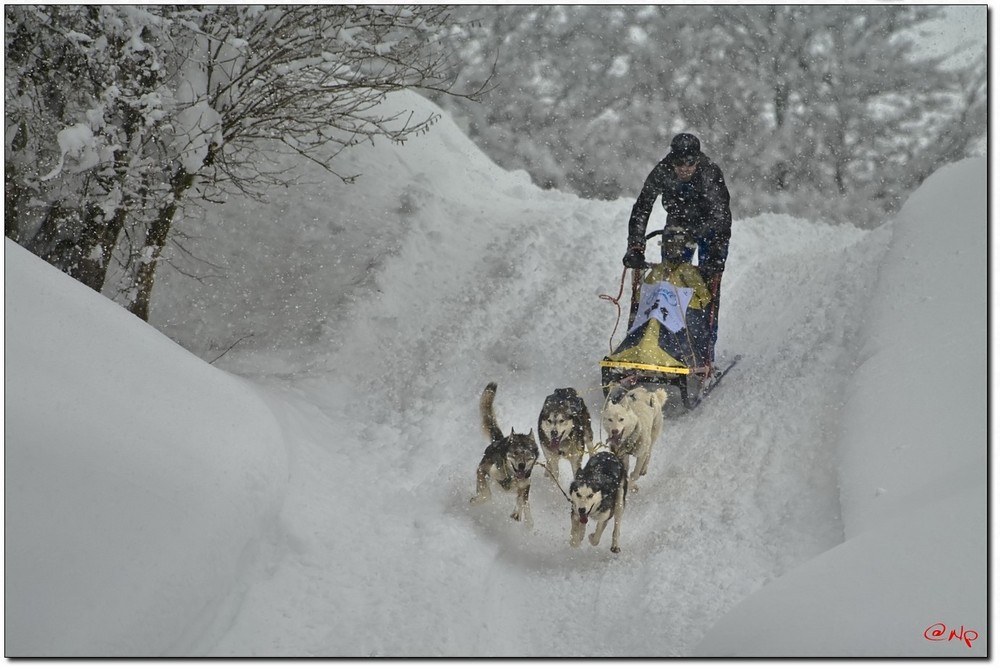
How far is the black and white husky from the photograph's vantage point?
5.07 meters

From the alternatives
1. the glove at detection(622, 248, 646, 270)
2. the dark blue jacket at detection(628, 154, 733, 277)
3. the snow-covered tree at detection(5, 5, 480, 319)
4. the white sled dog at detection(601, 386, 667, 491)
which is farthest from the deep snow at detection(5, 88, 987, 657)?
the snow-covered tree at detection(5, 5, 480, 319)

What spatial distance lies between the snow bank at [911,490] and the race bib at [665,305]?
1.30 meters

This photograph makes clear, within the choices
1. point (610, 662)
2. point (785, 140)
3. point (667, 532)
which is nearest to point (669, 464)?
point (667, 532)

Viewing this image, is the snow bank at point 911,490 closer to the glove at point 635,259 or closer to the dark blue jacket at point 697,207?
the dark blue jacket at point 697,207

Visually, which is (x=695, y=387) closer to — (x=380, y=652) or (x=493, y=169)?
(x=380, y=652)

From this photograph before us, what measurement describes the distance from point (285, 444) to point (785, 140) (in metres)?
11.9

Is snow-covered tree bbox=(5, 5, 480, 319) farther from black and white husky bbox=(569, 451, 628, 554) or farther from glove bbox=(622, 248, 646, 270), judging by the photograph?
black and white husky bbox=(569, 451, 628, 554)

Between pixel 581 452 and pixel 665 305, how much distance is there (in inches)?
64.1

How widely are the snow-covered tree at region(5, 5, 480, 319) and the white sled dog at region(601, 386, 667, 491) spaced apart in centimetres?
305

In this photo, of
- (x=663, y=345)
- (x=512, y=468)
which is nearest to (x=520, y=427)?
(x=663, y=345)

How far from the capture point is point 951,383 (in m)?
4.89

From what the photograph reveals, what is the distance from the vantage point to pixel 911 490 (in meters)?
4.37

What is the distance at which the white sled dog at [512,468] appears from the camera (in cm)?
544

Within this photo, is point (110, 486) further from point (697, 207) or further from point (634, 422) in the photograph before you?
point (697, 207)
